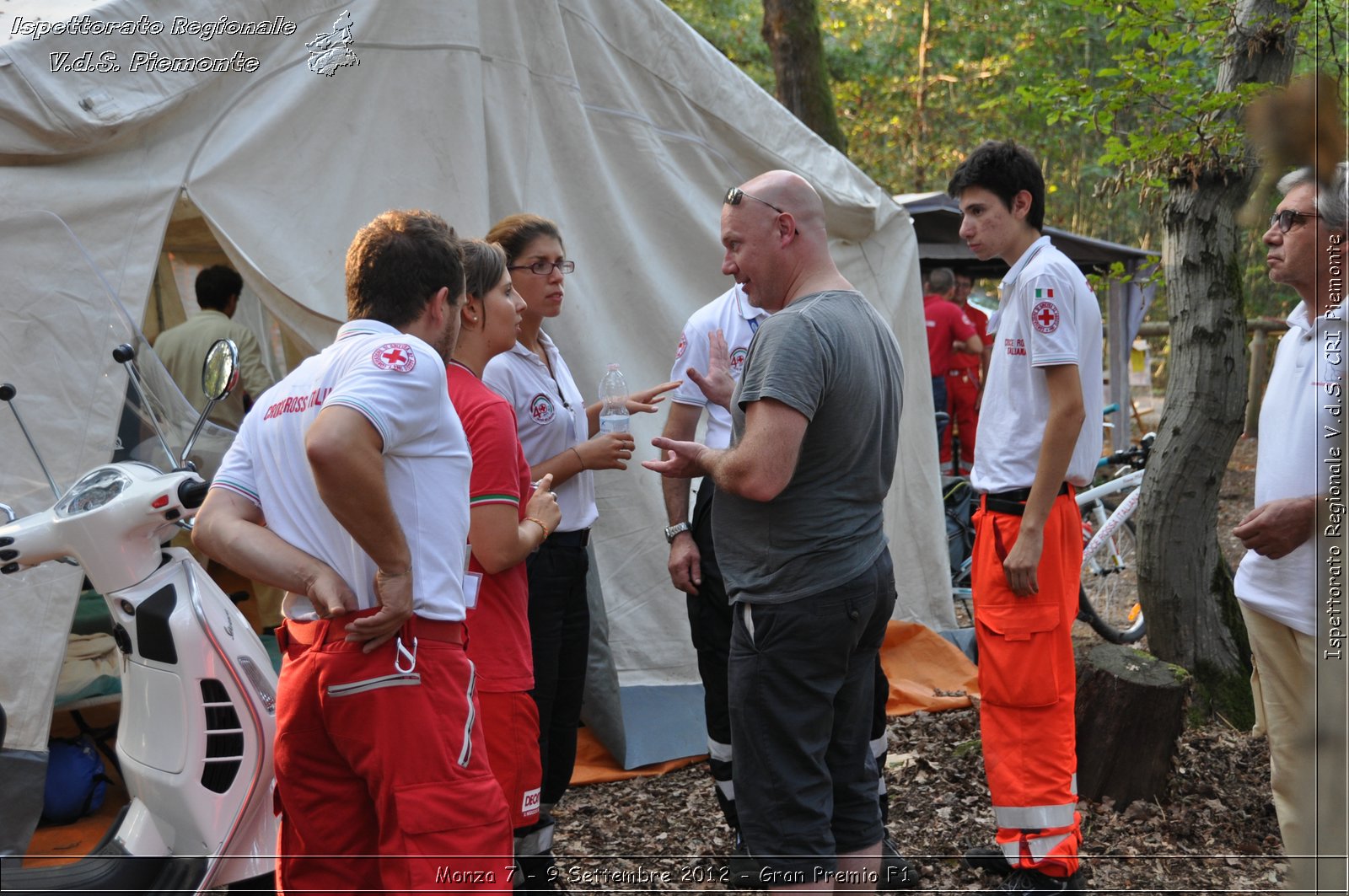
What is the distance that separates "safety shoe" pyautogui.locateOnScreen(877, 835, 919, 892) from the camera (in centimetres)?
363

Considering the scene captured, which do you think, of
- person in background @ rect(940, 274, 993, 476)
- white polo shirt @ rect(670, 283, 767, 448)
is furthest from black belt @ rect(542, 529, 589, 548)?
person in background @ rect(940, 274, 993, 476)

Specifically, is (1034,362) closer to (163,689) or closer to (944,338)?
(163,689)

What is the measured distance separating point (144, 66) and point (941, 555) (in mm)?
4428

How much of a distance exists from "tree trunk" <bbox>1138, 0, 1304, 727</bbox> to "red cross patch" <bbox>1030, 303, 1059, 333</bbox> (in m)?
1.91

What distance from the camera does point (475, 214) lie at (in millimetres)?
4672

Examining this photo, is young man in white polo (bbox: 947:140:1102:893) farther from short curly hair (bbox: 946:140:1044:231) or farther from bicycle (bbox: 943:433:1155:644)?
bicycle (bbox: 943:433:1155:644)

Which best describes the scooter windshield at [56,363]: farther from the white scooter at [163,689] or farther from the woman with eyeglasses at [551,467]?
the woman with eyeglasses at [551,467]

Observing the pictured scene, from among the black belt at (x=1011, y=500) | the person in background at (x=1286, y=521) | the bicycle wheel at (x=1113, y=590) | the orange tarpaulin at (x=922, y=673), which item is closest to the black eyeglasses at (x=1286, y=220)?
the person in background at (x=1286, y=521)

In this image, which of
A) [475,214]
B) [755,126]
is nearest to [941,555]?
[755,126]

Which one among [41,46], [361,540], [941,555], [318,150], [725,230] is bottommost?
[941,555]

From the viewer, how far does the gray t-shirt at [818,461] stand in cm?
251

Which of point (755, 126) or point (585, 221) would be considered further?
point (755, 126)

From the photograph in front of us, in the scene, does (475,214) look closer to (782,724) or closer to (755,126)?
(755,126)

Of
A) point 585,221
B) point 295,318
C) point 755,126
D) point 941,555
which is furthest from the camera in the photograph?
point 941,555
